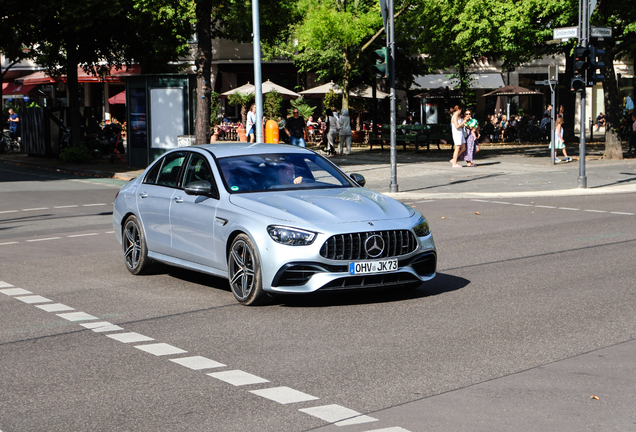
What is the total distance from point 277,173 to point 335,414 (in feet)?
14.9

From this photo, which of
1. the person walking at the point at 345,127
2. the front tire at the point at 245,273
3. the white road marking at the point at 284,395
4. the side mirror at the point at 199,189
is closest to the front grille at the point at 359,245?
the front tire at the point at 245,273

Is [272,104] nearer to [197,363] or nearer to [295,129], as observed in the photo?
[295,129]

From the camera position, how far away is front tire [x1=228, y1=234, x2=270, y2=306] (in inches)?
325

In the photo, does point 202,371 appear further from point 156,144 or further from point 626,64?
A: point 626,64

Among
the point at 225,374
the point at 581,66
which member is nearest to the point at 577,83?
the point at 581,66

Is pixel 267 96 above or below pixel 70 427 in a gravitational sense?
above

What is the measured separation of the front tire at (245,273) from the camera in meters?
8.26

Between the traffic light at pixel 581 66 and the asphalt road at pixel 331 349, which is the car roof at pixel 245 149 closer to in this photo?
the asphalt road at pixel 331 349

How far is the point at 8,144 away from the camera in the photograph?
42219mm

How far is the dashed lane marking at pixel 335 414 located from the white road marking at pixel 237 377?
71 cm

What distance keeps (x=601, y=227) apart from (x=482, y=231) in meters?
1.90

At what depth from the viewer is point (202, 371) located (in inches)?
241

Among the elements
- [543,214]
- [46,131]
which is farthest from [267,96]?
[543,214]

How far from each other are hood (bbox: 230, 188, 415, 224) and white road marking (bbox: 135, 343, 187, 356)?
1828mm
